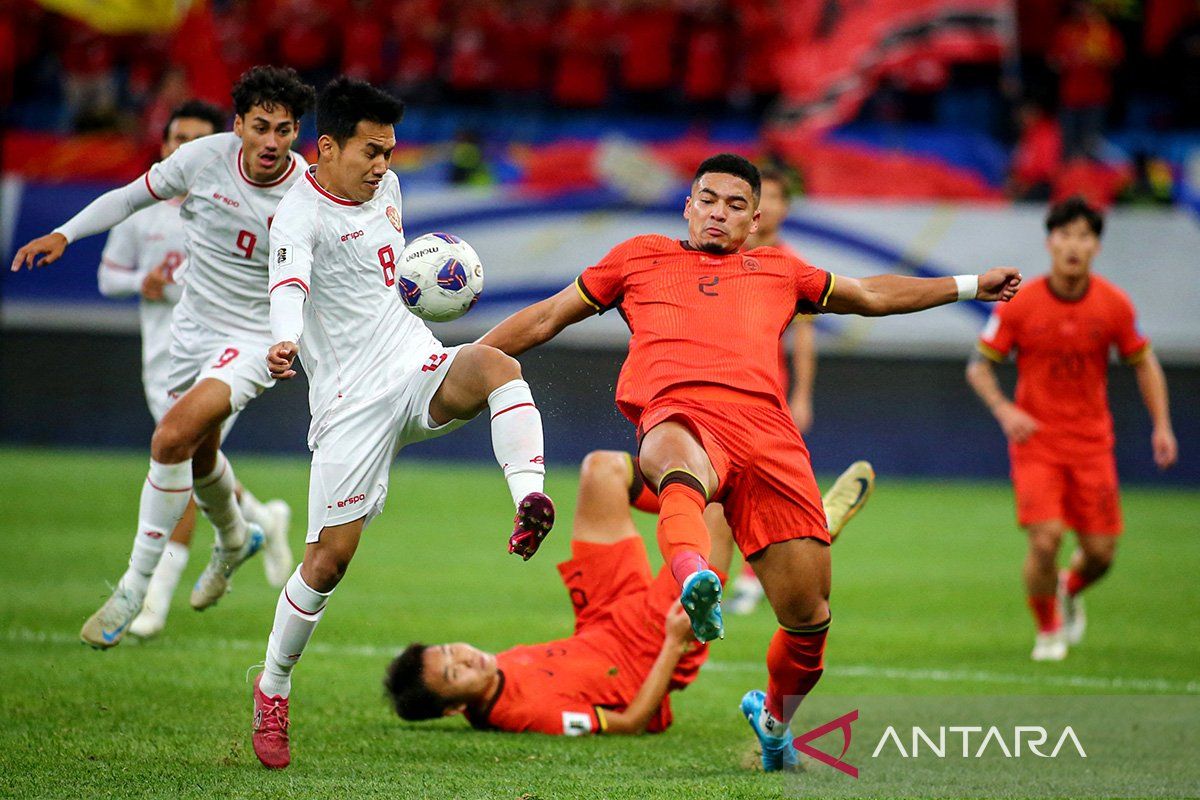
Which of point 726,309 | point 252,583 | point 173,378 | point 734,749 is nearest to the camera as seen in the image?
point 726,309

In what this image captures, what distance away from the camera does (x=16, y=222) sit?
17.0 metres

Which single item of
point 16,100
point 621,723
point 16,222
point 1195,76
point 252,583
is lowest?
point 252,583

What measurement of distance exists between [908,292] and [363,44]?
52.8 ft

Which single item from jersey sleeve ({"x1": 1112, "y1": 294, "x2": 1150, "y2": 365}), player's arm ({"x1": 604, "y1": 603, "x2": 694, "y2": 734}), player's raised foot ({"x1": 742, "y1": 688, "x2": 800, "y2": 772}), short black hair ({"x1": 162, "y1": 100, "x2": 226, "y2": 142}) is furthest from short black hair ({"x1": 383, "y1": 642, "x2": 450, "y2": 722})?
jersey sleeve ({"x1": 1112, "y1": 294, "x2": 1150, "y2": 365})

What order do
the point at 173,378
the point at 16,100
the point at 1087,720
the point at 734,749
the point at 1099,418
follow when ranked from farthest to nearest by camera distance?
the point at 16,100 → the point at 1099,418 → the point at 173,378 → the point at 1087,720 → the point at 734,749

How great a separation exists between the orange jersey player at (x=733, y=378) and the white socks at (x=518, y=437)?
0.93 ft

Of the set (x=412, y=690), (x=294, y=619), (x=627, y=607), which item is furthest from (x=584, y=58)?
(x=294, y=619)

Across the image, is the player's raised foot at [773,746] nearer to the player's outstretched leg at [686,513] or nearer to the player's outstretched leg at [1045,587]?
the player's outstretched leg at [686,513]

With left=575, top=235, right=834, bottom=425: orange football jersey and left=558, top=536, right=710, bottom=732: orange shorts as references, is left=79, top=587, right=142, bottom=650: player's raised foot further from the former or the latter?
left=575, top=235, right=834, bottom=425: orange football jersey

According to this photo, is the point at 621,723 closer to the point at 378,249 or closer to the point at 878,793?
→ the point at 878,793

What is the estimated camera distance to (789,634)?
5363 millimetres

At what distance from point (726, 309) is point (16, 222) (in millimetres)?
13798

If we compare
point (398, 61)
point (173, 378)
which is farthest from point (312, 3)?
point (173, 378)

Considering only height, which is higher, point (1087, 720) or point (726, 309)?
point (726, 309)
